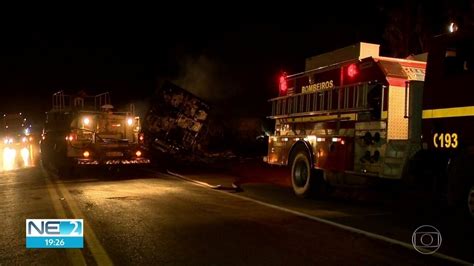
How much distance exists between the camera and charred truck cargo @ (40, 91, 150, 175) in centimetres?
1567

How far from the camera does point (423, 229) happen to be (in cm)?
770

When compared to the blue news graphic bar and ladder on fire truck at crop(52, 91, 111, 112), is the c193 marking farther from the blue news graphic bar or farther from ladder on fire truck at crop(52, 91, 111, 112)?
ladder on fire truck at crop(52, 91, 111, 112)

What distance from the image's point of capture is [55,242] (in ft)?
21.5

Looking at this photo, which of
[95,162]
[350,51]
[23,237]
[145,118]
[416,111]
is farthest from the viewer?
[145,118]

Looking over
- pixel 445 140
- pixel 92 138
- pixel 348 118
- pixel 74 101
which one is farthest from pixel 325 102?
pixel 74 101

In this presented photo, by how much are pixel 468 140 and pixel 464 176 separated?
522 millimetres

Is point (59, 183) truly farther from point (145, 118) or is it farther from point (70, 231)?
point (145, 118)

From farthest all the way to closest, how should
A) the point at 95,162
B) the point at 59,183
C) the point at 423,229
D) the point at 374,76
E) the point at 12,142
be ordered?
1. the point at 12,142
2. the point at 95,162
3. the point at 59,183
4. the point at 374,76
5. the point at 423,229

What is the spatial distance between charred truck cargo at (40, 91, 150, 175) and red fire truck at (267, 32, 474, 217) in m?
5.22

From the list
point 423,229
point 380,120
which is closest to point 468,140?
point 423,229

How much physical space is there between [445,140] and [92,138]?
1119cm

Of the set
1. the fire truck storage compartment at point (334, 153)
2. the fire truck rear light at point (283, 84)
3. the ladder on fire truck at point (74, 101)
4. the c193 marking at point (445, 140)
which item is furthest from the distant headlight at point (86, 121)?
the c193 marking at point (445, 140)

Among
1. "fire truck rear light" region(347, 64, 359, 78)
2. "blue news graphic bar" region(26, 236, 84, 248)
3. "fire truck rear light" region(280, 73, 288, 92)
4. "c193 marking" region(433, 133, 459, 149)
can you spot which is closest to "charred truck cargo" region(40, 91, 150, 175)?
"fire truck rear light" region(280, 73, 288, 92)

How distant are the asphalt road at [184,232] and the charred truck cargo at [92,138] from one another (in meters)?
3.30
